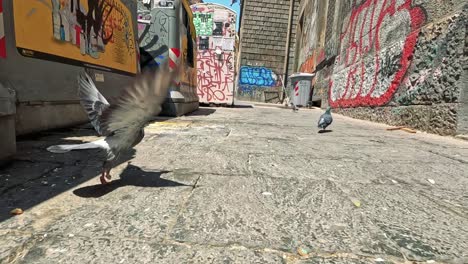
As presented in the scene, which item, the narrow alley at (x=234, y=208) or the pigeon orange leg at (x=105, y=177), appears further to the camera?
the pigeon orange leg at (x=105, y=177)

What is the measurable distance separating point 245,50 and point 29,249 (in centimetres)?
1989

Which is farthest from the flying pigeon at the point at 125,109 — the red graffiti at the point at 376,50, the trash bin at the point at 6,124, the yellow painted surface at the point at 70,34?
the red graffiti at the point at 376,50

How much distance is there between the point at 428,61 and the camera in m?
5.00

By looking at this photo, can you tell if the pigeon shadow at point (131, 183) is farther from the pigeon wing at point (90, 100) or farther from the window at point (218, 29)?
the window at point (218, 29)

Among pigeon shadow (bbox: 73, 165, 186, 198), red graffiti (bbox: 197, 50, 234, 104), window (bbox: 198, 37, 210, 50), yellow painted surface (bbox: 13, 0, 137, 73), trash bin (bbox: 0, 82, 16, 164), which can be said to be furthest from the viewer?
red graffiti (bbox: 197, 50, 234, 104)

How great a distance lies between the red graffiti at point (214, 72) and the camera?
10422mm

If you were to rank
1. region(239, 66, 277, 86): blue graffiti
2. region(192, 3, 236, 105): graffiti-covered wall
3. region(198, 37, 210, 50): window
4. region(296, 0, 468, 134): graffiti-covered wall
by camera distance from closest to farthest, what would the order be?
region(296, 0, 468, 134): graffiti-covered wall → region(192, 3, 236, 105): graffiti-covered wall → region(198, 37, 210, 50): window → region(239, 66, 277, 86): blue graffiti

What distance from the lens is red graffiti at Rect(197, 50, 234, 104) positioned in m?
10.4

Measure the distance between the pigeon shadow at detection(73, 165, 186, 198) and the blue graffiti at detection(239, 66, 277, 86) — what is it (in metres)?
18.1

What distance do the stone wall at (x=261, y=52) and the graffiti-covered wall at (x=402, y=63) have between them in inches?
353

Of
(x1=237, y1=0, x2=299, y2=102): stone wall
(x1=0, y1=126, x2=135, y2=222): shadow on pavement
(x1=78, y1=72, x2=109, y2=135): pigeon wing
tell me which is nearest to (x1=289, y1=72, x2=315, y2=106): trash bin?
(x1=237, y1=0, x2=299, y2=102): stone wall

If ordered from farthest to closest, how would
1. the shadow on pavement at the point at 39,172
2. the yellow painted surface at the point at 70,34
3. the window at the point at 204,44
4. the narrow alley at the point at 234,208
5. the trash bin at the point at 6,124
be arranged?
the window at the point at 204,44, the yellow painted surface at the point at 70,34, the trash bin at the point at 6,124, the shadow on pavement at the point at 39,172, the narrow alley at the point at 234,208

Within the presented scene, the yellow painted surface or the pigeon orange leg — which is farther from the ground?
the yellow painted surface

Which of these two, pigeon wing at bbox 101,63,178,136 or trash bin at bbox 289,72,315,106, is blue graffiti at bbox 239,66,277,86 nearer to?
trash bin at bbox 289,72,315,106
